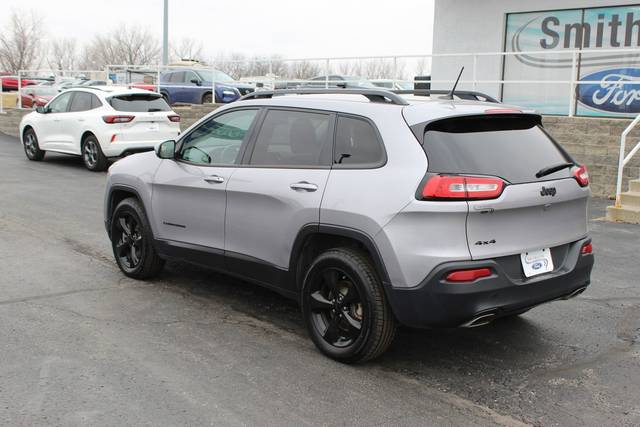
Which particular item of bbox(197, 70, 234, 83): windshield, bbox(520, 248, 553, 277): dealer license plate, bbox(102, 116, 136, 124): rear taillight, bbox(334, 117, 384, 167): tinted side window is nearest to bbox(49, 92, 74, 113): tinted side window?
bbox(102, 116, 136, 124): rear taillight

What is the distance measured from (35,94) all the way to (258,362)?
27603mm

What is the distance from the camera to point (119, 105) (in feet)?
47.6

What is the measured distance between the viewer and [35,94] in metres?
29.1

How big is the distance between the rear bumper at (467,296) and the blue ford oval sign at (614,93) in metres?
12.7

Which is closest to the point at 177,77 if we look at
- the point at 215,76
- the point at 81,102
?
the point at 215,76

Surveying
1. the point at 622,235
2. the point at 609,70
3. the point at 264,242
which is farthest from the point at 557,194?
the point at 609,70

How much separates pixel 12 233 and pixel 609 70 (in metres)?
13.2

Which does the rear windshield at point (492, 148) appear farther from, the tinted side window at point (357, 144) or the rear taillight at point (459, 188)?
the tinted side window at point (357, 144)

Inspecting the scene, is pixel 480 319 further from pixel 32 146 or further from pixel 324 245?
pixel 32 146

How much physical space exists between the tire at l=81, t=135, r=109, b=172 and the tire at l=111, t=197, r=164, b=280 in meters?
8.22

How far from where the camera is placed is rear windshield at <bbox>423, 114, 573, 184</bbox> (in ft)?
13.5

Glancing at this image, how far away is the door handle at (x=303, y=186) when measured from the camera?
4.59 metres

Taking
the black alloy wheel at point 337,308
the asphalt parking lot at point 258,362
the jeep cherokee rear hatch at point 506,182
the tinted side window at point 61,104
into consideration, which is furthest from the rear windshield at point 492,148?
the tinted side window at point 61,104

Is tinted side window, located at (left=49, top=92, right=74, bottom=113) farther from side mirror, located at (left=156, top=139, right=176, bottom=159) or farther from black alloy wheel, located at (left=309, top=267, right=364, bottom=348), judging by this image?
black alloy wheel, located at (left=309, top=267, right=364, bottom=348)
